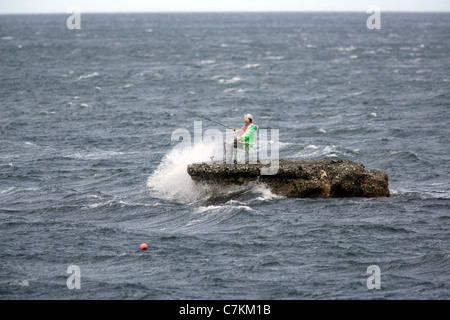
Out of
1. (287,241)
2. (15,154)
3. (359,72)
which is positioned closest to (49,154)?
(15,154)

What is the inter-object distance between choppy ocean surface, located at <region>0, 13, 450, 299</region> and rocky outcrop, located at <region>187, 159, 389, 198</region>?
44cm

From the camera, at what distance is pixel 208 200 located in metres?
23.0

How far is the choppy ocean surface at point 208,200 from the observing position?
17.5 meters

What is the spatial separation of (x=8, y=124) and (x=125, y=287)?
84.7 feet

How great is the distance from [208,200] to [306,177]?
333cm

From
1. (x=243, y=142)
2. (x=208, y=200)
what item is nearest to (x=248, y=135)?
(x=243, y=142)

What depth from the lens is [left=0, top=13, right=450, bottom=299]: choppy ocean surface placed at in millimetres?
17516

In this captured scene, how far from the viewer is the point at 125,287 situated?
673 inches

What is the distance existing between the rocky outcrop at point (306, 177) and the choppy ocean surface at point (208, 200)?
17.4 inches

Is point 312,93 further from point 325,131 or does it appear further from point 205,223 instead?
point 205,223

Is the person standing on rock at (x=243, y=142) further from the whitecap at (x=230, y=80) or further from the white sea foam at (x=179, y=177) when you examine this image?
the whitecap at (x=230, y=80)

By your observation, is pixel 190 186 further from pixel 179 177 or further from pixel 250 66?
pixel 250 66

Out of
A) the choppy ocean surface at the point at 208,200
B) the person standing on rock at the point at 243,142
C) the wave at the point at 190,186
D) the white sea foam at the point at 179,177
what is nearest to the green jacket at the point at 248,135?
the person standing on rock at the point at 243,142

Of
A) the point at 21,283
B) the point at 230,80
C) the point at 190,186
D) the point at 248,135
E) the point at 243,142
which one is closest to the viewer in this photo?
the point at 21,283
